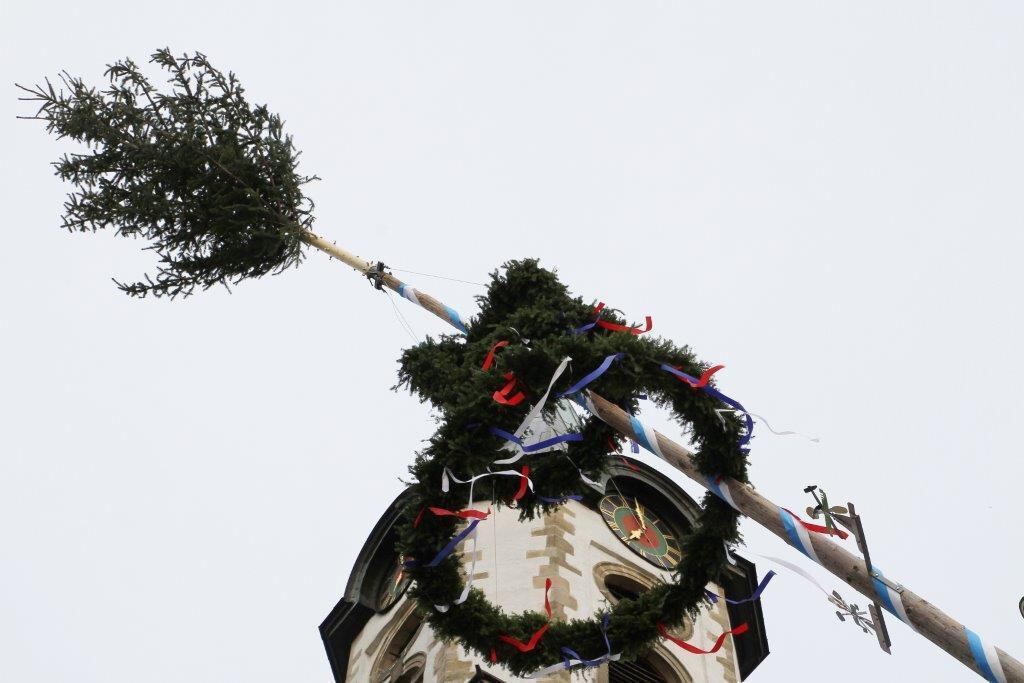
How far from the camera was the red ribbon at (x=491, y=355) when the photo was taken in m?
11.8

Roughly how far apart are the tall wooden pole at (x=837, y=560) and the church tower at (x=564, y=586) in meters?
7.44

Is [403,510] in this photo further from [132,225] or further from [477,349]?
[132,225]

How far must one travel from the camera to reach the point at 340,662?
23.7 meters

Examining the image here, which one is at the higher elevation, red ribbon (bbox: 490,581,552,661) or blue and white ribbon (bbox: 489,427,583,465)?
blue and white ribbon (bbox: 489,427,583,465)

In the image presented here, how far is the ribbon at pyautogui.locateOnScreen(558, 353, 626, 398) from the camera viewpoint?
36.1 ft

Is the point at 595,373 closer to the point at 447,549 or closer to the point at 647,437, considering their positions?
the point at 647,437

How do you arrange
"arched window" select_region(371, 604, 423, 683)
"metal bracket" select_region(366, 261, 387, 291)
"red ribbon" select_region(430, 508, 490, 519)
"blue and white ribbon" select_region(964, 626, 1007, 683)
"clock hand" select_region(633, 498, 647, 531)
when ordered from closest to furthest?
"blue and white ribbon" select_region(964, 626, 1007, 683) < "red ribbon" select_region(430, 508, 490, 519) < "metal bracket" select_region(366, 261, 387, 291) < "arched window" select_region(371, 604, 423, 683) < "clock hand" select_region(633, 498, 647, 531)

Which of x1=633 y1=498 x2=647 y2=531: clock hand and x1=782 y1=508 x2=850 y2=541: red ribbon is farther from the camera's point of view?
x1=633 y1=498 x2=647 y2=531: clock hand

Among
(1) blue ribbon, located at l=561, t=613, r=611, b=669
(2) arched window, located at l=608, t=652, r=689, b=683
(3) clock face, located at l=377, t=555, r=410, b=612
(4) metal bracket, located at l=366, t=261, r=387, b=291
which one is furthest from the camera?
(3) clock face, located at l=377, t=555, r=410, b=612

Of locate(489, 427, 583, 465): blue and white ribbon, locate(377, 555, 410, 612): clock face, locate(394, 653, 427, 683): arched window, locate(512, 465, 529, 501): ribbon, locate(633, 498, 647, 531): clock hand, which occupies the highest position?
locate(633, 498, 647, 531): clock hand

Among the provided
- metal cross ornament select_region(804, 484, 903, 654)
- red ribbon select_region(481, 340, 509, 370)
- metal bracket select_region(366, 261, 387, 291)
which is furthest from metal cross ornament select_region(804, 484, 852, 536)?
metal bracket select_region(366, 261, 387, 291)

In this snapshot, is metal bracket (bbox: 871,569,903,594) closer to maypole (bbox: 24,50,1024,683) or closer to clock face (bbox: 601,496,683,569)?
maypole (bbox: 24,50,1024,683)

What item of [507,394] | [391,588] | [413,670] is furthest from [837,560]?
[391,588]

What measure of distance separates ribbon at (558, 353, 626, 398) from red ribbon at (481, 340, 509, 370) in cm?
76
